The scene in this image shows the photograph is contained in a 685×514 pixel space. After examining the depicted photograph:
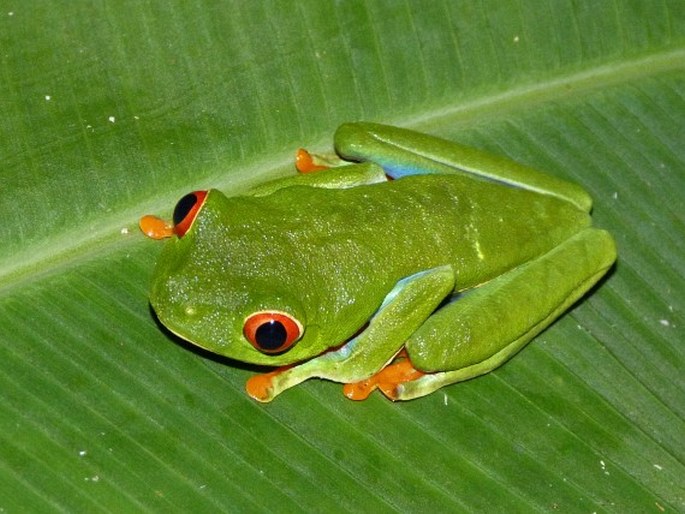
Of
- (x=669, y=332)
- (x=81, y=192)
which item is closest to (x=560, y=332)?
(x=669, y=332)

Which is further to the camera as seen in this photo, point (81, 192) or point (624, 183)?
point (624, 183)

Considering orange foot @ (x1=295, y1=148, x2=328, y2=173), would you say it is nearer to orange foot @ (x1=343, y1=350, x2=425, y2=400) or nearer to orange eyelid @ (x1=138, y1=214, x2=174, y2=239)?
orange eyelid @ (x1=138, y1=214, x2=174, y2=239)

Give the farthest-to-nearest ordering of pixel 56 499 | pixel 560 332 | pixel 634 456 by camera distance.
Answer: pixel 560 332 < pixel 634 456 < pixel 56 499

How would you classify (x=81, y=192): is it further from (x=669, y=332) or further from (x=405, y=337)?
(x=669, y=332)

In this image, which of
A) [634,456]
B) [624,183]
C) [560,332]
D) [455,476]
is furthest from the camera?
[624,183]

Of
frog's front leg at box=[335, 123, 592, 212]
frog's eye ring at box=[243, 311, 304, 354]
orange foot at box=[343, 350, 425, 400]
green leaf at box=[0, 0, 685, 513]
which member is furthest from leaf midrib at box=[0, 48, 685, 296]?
orange foot at box=[343, 350, 425, 400]

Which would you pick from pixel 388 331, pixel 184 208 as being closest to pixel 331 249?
pixel 388 331
